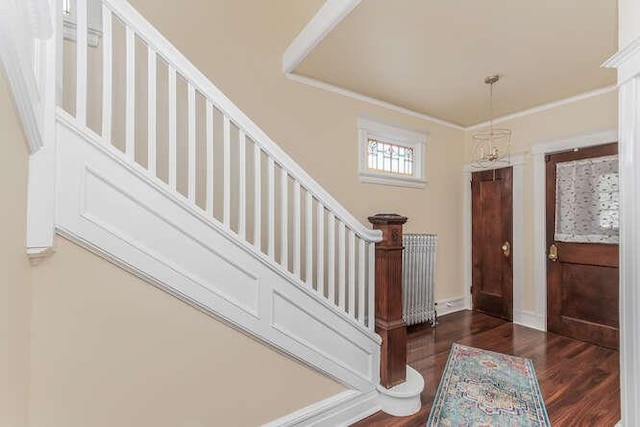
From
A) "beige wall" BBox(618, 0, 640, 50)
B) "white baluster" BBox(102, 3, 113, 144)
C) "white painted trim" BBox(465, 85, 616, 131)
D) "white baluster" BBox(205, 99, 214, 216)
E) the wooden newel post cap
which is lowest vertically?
the wooden newel post cap

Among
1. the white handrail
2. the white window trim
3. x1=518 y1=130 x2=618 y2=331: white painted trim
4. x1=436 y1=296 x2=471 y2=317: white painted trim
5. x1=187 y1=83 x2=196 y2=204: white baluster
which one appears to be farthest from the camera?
x1=436 y1=296 x2=471 y2=317: white painted trim

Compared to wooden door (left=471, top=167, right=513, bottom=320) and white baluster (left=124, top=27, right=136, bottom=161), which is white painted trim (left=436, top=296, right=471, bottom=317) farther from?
white baluster (left=124, top=27, right=136, bottom=161)

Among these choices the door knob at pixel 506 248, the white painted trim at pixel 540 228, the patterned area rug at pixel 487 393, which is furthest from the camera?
the door knob at pixel 506 248

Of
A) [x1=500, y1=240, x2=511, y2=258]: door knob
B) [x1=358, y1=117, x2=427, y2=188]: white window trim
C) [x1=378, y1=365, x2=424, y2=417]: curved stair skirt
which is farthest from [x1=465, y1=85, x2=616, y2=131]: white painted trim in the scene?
[x1=378, y1=365, x2=424, y2=417]: curved stair skirt

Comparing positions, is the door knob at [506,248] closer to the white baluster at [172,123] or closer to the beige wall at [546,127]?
the beige wall at [546,127]

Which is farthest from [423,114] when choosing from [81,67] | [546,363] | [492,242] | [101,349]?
[101,349]

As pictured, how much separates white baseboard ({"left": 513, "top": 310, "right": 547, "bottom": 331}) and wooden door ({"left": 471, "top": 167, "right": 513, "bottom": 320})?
0.27ft

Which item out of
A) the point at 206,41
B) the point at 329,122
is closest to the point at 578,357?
the point at 329,122

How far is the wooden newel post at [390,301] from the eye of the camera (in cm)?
205

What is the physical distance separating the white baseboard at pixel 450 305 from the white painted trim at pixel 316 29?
3370mm

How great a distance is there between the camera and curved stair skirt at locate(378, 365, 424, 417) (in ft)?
6.52

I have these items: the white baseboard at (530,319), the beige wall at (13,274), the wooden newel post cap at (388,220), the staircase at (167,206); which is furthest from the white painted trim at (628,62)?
the white baseboard at (530,319)

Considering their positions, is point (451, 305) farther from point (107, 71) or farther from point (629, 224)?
point (107, 71)

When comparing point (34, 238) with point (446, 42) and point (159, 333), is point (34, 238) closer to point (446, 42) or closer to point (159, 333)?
point (159, 333)
